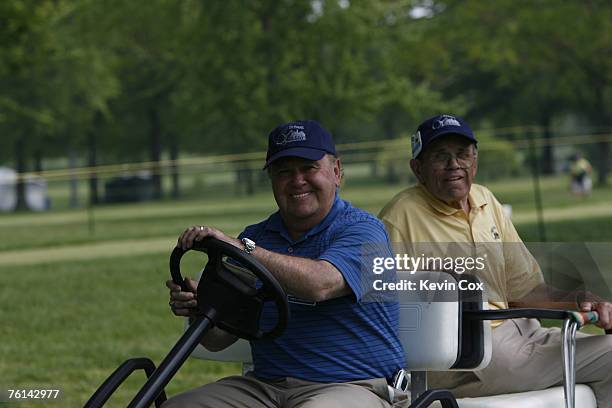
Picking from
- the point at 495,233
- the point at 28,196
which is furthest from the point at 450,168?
the point at 28,196

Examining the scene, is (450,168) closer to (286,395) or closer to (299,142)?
(299,142)

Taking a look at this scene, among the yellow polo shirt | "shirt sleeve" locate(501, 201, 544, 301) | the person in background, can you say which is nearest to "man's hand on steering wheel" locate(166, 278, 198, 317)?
the yellow polo shirt

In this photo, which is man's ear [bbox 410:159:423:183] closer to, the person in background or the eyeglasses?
the eyeglasses

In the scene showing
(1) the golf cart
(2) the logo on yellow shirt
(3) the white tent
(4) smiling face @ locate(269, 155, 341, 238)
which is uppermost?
(3) the white tent

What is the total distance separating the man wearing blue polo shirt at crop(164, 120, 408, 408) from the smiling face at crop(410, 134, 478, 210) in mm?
583

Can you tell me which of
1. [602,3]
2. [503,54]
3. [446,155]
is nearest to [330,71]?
[503,54]

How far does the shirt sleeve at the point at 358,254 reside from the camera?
2.94m

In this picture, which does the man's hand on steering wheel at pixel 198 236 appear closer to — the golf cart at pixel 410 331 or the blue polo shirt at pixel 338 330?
the golf cart at pixel 410 331

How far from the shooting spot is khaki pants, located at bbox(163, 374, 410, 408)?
3004 millimetres

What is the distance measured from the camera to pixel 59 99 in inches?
1564

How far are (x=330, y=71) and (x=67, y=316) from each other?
20.4m

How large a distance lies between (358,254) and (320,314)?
217 mm

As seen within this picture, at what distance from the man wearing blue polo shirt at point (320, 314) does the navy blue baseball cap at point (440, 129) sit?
1.76 feet

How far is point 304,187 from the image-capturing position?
3.17 m
